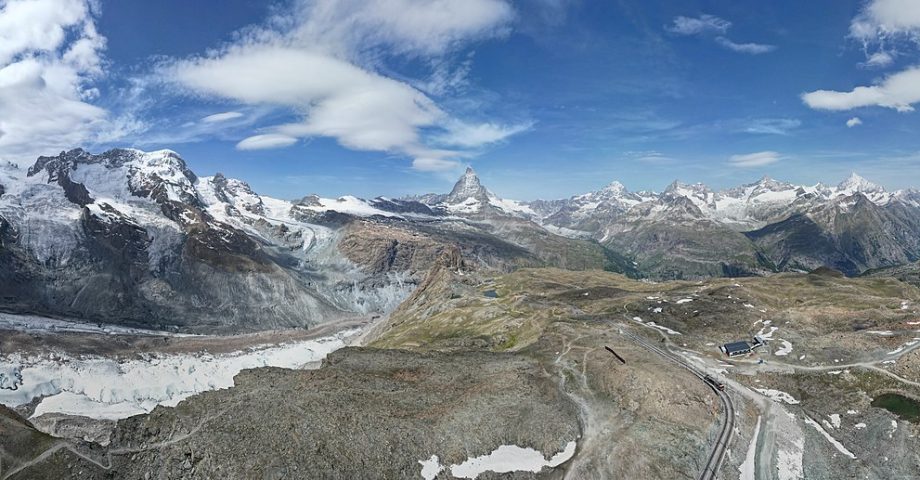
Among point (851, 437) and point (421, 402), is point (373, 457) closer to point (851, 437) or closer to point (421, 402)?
point (421, 402)

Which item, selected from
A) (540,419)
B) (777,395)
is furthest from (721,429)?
(540,419)

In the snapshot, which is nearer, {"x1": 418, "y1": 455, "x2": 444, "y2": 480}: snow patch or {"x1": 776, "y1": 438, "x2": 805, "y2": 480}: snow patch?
{"x1": 418, "y1": 455, "x2": 444, "y2": 480}: snow patch

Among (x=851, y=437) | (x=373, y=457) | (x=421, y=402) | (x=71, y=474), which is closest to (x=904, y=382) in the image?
(x=851, y=437)

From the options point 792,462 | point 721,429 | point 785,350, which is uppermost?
point 785,350

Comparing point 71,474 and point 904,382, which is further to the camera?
point 904,382

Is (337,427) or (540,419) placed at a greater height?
(337,427)

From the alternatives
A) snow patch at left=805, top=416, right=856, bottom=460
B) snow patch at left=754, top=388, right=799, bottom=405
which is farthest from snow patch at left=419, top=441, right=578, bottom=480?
snow patch at left=754, top=388, right=799, bottom=405

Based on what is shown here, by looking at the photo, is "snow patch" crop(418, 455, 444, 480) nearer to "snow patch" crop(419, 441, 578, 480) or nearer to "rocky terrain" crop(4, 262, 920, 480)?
"snow patch" crop(419, 441, 578, 480)

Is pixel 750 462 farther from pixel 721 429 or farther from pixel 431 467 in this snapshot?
pixel 431 467

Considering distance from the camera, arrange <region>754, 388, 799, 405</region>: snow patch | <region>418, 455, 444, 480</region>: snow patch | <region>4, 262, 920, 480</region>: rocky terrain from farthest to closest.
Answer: <region>754, 388, 799, 405</region>: snow patch < <region>418, 455, 444, 480</region>: snow patch < <region>4, 262, 920, 480</region>: rocky terrain

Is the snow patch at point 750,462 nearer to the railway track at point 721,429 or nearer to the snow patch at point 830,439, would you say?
the railway track at point 721,429

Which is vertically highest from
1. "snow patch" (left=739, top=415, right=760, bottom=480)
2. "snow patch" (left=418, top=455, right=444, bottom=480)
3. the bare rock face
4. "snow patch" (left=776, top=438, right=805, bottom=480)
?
the bare rock face
